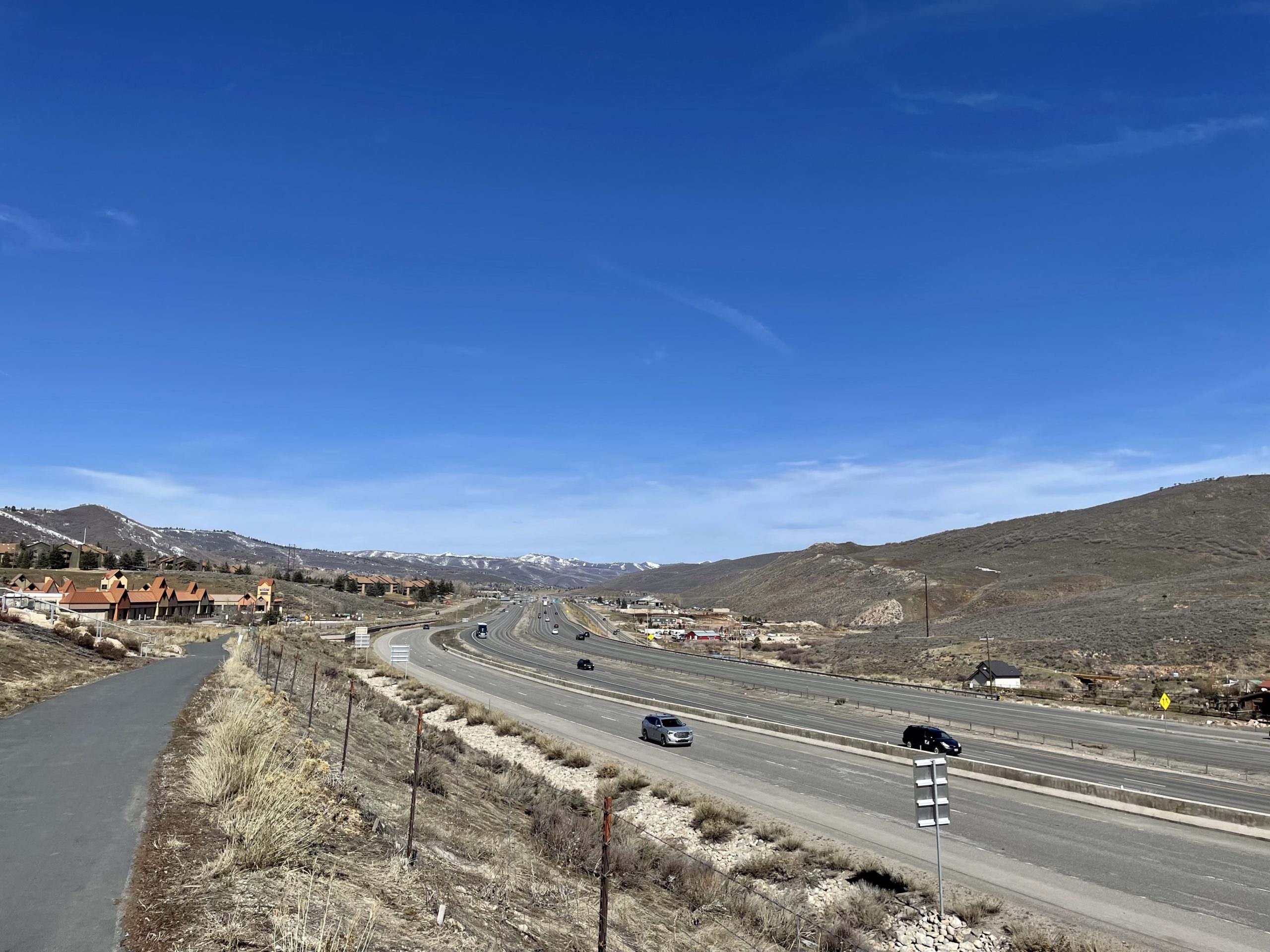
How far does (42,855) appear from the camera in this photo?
34.3 ft

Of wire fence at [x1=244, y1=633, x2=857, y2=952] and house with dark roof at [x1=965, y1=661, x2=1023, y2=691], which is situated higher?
wire fence at [x1=244, y1=633, x2=857, y2=952]

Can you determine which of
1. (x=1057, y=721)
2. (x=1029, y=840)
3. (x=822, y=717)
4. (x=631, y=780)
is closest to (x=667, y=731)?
(x=631, y=780)

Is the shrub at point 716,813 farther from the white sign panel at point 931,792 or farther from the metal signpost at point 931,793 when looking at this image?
the white sign panel at point 931,792

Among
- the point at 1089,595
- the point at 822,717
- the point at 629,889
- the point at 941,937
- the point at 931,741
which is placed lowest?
the point at 822,717

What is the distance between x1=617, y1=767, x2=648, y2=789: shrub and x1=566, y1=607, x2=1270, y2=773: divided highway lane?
24391mm

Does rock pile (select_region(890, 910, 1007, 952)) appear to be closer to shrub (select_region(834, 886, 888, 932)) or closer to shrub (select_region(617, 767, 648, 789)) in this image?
shrub (select_region(834, 886, 888, 932))

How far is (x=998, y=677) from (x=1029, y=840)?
154ft

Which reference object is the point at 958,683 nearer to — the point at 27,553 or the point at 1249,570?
the point at 1249,570

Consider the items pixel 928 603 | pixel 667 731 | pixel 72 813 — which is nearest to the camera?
pixel 72 813

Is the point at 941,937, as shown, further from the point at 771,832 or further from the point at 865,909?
the point at 771,832

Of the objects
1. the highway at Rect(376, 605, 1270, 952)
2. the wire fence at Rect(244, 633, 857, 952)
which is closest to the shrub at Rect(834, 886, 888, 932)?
the wire fence at Rect(244, 633, 857, 952)

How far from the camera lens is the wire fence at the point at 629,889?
1252 centimetres

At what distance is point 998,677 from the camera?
212 feet

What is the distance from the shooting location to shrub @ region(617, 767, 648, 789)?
28656mm
